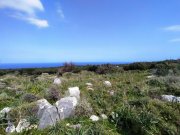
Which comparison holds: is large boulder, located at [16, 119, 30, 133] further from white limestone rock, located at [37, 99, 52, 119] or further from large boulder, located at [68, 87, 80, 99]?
large boulder, located at [68, 87, 80, 99]

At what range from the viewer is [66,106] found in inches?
331

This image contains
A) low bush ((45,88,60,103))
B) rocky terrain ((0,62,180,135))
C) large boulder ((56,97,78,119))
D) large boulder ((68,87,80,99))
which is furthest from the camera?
large boulder ((68,87,80,99))

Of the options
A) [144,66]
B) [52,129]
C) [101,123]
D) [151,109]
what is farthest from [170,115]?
[144,66]

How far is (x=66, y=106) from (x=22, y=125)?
141 centimetres

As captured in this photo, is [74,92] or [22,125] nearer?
[22,125]

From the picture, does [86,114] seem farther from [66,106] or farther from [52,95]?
[52,95]

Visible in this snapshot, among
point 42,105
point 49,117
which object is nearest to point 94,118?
point 49,117

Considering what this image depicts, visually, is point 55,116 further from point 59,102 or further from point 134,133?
point 134,133

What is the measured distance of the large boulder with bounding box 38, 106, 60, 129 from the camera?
25.5ft

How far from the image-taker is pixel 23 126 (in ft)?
25.7

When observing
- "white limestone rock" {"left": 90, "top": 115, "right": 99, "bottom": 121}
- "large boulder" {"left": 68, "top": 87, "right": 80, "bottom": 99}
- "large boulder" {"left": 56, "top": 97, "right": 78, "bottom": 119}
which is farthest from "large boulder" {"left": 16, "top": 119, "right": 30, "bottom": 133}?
"large boulder" {"left": 68, "top": 87, "right": 80, "bottom": 99}

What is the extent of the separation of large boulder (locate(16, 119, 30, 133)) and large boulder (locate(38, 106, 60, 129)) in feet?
1.29

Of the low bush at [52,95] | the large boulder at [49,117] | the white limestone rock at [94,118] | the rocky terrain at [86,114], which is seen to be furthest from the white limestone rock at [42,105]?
the white limestone rock at [94,118]

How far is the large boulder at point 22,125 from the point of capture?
7727 millimetres
